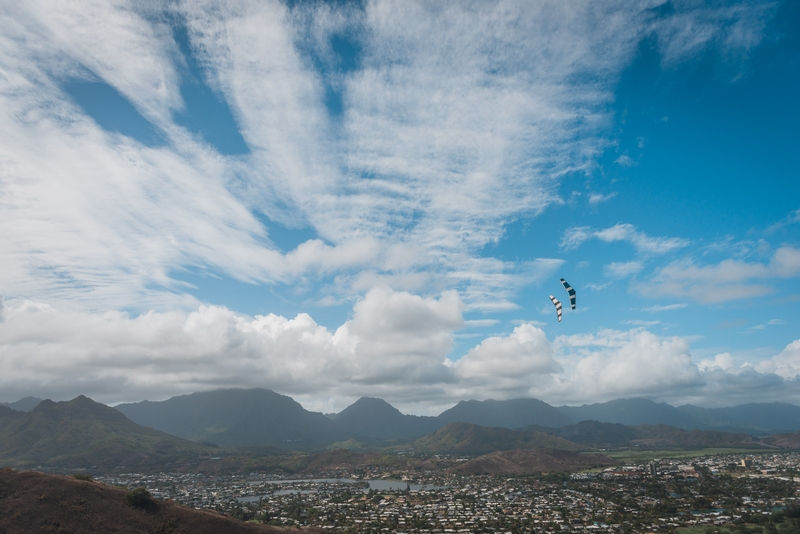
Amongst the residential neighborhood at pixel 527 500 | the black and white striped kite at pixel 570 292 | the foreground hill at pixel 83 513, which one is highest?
the black and white striped kite at pixel 570 292

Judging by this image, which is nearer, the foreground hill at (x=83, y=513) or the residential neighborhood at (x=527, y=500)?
the foreground hill at (x=83, y=513)

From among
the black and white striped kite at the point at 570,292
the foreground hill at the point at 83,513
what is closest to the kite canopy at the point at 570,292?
the black and white striped kite at the point at 570,292

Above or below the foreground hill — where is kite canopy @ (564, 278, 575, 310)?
above

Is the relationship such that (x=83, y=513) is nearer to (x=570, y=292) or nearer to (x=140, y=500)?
(x=140, y=500)

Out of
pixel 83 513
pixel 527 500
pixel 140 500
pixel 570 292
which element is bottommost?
pixel 527 500

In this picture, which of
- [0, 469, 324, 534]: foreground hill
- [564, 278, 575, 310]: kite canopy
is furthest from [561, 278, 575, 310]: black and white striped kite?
[0, 469, 324, 534]: foreground hill

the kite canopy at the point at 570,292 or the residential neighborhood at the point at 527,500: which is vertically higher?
the kite canopy at the point at 570,292

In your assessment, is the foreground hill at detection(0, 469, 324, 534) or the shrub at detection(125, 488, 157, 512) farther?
the shrub at detection(125, 488, 157, 512)

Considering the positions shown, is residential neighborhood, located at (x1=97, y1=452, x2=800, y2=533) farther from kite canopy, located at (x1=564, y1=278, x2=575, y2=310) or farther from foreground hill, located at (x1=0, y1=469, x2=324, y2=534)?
kite canopy, located at (x1=564, y1=278, x2=575, y2=310)

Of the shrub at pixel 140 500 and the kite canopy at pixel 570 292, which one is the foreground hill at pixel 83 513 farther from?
the kite canopy at pixel 570 292

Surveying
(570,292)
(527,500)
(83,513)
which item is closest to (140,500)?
(83,513)
